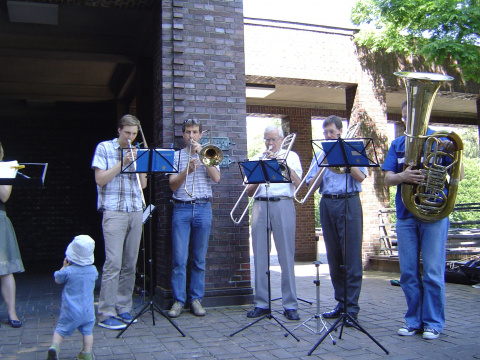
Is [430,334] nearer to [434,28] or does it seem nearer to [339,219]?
[339,219]

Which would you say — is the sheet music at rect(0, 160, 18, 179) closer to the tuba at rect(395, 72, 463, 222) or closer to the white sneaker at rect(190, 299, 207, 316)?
the white sneaker at rect(190, 299, 207, 316)

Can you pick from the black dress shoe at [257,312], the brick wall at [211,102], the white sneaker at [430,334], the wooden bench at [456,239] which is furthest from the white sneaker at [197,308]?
the wooden bench at [456,239]

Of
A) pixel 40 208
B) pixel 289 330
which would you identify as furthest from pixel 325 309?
pixel 40 208

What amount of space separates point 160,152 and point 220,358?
2.02 m

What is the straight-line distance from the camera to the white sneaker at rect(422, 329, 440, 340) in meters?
4.54

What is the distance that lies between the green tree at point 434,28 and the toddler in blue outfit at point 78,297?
7210mm

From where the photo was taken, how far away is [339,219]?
5.33m

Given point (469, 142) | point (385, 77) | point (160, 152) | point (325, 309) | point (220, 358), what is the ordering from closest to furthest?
point (220, 358) → point (160, 152) → point (325, 309) → point (385, 77) → point (469, 142)

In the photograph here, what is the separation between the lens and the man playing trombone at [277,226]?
5.42 m

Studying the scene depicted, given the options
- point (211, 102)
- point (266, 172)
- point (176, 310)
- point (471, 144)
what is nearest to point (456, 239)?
point (211, 102)

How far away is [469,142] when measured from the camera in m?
53.5

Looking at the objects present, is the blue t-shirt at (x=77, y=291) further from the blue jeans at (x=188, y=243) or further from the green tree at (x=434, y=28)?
the green tree at (x=434, y=28)

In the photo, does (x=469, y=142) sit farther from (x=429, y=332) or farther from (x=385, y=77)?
(x=429, y=332)

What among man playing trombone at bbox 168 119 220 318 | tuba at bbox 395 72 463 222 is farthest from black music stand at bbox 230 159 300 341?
tuba at bbox 395 72 463 222
